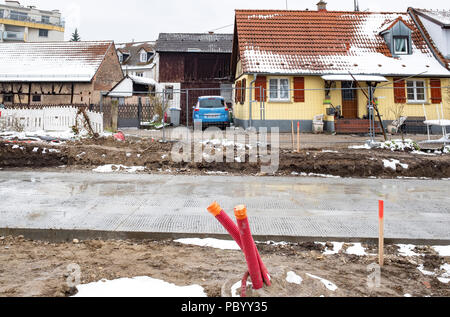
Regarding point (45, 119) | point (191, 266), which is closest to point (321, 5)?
point (45, 119)

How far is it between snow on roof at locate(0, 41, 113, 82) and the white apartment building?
3383 cm

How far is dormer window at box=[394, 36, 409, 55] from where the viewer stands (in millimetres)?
20953

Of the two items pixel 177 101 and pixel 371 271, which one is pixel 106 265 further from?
pixel 177 101

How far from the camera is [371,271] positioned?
3.39 meters

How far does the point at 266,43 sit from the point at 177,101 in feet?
41.3

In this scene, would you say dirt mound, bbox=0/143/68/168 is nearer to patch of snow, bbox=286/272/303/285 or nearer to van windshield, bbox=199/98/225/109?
van windshield, bbox=199/98/225/109

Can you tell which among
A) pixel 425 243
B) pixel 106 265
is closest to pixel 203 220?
pixel 106 265

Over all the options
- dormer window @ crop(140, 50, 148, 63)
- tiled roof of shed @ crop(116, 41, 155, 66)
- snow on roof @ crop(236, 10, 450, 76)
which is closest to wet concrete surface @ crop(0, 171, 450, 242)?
snow on roof @ crop(236, 10, 450, 76)

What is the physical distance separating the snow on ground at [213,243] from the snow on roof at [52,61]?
26.4 meters

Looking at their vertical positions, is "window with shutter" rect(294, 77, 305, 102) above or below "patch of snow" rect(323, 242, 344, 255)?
above

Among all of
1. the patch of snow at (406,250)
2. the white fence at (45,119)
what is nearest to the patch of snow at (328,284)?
the patch of snow at (406,250)

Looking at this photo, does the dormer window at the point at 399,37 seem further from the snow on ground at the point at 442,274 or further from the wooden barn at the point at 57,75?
the wooden barn at the point at 57,75

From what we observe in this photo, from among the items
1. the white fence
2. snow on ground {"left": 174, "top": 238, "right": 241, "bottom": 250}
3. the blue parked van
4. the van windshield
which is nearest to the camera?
snow on ground {"left": 174, "top": 238, "right": 241, "bottom": 250}

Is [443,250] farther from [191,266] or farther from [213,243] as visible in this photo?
[191,266]
